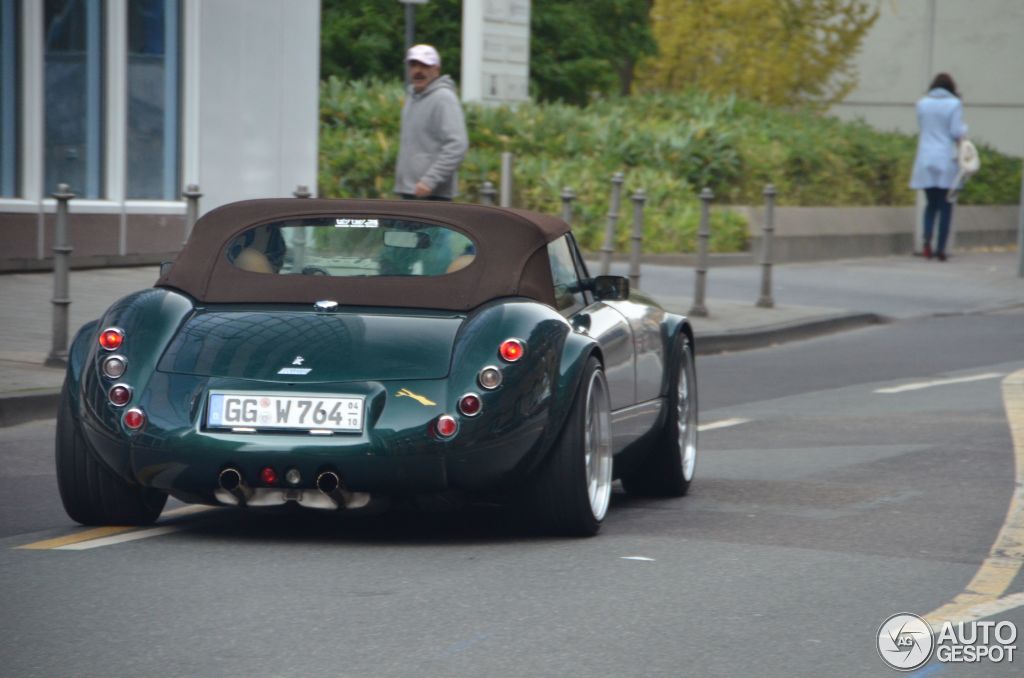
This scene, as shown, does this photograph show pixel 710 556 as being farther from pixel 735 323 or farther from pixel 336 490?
pixel 735 323

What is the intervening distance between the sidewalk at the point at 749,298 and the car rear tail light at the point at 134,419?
3578mm

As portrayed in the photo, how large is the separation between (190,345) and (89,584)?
1.02 m

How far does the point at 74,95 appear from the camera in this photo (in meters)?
16.7

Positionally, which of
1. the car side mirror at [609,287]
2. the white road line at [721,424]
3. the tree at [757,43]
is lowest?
the white road line at [721,424]

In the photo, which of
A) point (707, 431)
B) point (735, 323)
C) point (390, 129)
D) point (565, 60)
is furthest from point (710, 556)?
point (565, 60)

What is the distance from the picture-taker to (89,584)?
18.6ft

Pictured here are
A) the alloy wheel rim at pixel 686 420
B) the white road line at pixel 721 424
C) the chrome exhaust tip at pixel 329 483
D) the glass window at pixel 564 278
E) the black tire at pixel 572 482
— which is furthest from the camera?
the white road line at pixel 721 424

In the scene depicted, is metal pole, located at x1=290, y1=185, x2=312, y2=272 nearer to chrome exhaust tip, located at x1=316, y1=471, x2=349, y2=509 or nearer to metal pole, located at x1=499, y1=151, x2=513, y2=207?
chrome exhaust tip, located at x1=316, y1=471, x2=349, y2=509

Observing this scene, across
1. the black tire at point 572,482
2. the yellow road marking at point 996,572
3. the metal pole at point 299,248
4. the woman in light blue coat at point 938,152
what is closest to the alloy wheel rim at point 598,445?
the black tire at point 572,482

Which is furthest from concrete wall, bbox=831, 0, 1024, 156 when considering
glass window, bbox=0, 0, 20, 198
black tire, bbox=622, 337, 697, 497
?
black tire, bbox=622, 337, 697, 497

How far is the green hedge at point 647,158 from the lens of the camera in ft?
71.1

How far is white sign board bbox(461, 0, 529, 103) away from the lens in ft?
76.1

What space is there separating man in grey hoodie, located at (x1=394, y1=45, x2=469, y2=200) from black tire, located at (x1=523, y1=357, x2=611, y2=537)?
583 centimetres

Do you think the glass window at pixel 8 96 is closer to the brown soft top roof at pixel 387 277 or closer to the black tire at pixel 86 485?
the brown soft top roof at pixel 387 277
